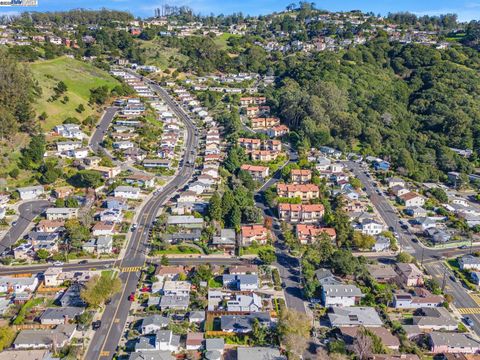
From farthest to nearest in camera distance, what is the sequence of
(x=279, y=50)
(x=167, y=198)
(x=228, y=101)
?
1. (x=279, y=50)
2. (x=228, y=101)
3. (x=167, y=198)

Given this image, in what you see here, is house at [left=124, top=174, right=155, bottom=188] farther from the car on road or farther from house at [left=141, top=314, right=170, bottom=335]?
the car on road

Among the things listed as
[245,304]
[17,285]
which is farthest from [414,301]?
[17,285]

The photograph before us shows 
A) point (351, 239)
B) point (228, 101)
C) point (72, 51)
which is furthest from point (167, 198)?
point (72, 51)

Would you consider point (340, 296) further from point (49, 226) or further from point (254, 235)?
point (49, 226)

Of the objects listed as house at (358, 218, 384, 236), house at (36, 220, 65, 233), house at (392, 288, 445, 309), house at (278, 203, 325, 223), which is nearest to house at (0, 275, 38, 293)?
house at (36, 220, 65, 233)

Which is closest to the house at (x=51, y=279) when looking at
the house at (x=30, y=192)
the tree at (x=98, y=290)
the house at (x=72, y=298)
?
the house at (x=72, y=298)

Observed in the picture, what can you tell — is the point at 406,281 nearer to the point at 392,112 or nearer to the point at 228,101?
the point at 392,112
